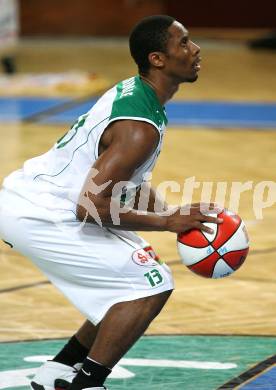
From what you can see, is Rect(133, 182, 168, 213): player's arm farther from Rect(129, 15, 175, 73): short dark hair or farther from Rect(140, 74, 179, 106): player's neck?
Rect(129, 15, 175, 73): short dark hair

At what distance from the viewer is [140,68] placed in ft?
16.1

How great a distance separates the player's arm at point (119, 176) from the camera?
4559 mm

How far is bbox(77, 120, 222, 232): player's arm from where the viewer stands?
456 cm

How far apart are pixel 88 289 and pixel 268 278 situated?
268 cm

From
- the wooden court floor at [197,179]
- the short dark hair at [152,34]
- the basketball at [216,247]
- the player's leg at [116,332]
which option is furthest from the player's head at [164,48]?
the wooden court floor at [197,179]

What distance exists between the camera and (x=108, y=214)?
183 inches

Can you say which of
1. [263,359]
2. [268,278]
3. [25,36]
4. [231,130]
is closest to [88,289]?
[263,359]

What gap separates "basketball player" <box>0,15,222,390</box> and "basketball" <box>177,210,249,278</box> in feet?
0.20

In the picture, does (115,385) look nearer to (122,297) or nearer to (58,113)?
(122,297)

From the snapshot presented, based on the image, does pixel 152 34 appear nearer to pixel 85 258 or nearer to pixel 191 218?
pixel 191 218

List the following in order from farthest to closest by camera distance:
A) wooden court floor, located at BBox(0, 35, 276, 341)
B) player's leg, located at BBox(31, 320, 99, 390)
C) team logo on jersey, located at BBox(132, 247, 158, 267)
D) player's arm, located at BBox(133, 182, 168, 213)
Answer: wooden court floor, located at BBox(0, 35, 276, 341), player's arm, located at BBox(133, 182, 168, 213), player's leg, located at BBox(31, 320, 99, 390), team logo on jersey, located at BBox(132, 247, 158, 267)

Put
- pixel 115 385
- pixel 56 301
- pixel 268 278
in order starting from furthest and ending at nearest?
pixel 268 278 → pixel 56 301 → pixel 115 385

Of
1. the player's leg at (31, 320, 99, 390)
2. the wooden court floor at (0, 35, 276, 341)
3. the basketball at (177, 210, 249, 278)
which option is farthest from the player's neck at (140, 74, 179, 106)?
the wooden court floor at (0, 35, 276, 341)

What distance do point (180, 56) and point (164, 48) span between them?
3.4 inches
